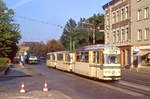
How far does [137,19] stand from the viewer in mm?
57938

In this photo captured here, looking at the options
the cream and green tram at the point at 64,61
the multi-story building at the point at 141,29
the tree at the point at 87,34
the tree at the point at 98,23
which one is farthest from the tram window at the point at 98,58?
the tree at the point at 98,23

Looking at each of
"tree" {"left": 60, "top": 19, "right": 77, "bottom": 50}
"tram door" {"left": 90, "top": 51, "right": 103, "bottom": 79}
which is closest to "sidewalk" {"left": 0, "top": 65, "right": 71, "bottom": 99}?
"tram door" {"left": 90, "top": 51, "right": 103, "bottom": 79}

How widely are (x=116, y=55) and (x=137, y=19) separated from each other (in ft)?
103

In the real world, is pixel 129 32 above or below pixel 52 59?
above

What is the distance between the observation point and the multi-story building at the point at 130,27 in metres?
55.2

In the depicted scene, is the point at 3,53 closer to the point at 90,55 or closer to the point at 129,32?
the point at 129,32

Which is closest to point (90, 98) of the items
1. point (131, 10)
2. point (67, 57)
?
point (67, 57)

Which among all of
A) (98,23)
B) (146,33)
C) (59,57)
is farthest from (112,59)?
(98,23)

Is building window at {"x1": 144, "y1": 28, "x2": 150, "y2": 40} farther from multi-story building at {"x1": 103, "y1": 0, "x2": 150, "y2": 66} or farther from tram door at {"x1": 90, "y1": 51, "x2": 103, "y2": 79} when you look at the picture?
tram door at {"x1": 90, "y1": 51, "x2": 103, "y2": 79}

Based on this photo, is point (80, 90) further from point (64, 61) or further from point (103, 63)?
point (64, 61)

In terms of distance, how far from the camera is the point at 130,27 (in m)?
60.3

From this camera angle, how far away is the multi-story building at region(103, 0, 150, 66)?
181 ft

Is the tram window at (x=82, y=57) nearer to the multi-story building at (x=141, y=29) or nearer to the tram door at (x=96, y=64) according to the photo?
the tram door at (x=96, y=64)

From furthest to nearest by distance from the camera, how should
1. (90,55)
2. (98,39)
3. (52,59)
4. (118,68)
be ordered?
(98,39) < (52,59) < (90,55) < (118,68)
